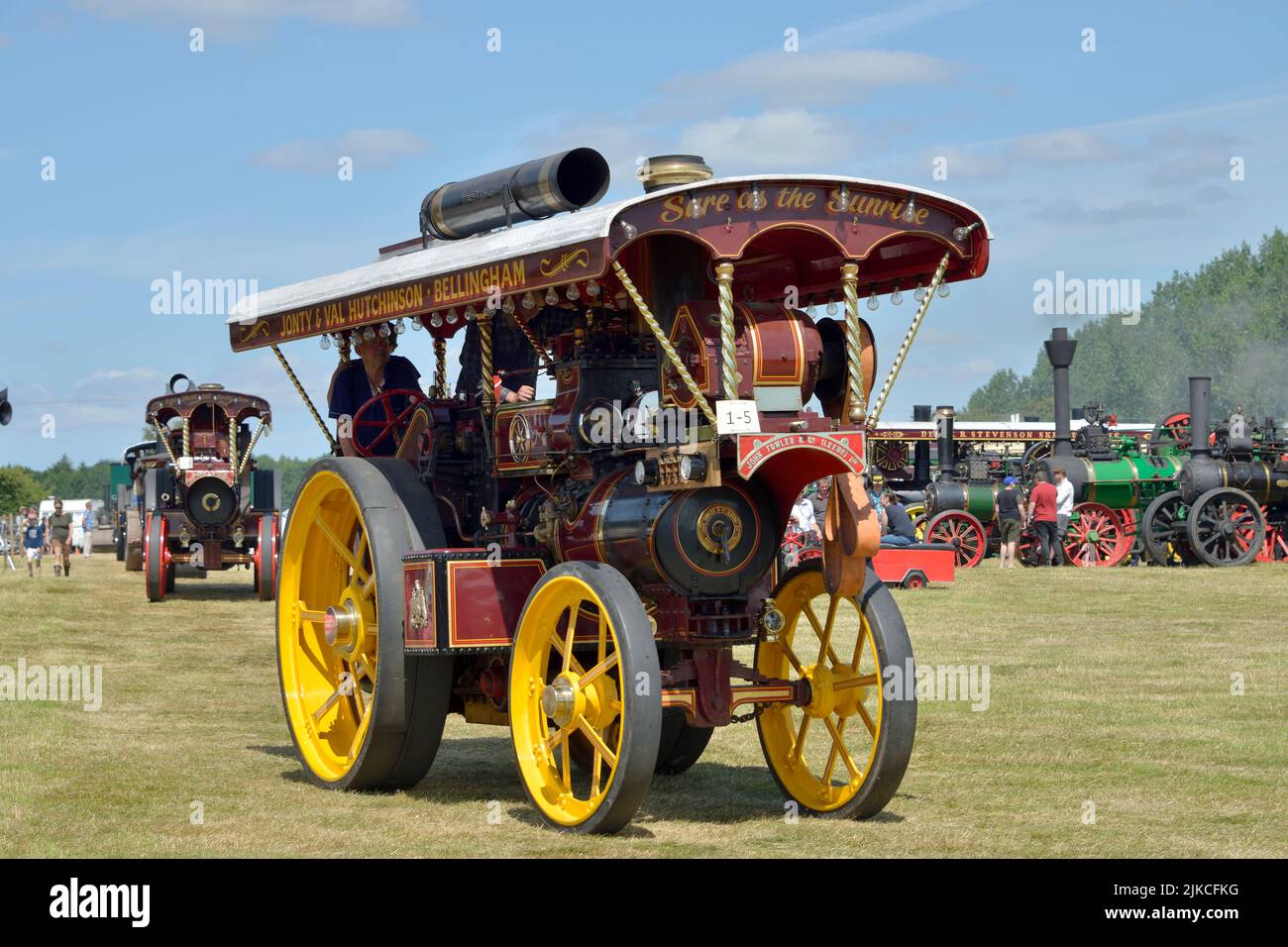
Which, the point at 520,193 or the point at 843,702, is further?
the point at 520,193

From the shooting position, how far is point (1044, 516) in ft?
81.5

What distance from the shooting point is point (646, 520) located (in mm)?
7359

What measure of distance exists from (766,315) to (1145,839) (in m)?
2.60

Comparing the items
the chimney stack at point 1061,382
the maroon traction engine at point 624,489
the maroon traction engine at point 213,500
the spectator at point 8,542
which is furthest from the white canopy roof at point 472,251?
the spectator at point 8,542

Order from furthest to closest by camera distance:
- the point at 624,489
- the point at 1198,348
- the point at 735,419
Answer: the point at 1198,348 → the point at 624,489 → the point at 735,419

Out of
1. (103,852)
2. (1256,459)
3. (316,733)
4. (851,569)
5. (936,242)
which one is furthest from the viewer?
(1256,459)

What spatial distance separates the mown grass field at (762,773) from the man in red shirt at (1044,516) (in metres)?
8.08

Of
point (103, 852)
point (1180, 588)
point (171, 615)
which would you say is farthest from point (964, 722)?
point (171, 615)

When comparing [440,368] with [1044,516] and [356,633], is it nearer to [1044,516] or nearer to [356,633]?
[356,633]

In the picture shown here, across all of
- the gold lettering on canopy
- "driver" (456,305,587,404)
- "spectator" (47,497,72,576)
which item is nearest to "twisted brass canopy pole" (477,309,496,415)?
"driver" (456,305,587,404)

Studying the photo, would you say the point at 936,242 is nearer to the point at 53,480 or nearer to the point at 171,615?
the point at 171,615

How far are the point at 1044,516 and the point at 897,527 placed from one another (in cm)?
389


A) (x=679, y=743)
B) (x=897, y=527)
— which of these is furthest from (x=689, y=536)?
(x=897, y=527)

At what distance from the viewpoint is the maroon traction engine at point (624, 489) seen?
7.07 m
